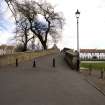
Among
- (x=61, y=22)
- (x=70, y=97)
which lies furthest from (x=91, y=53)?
(x=70, y=97)

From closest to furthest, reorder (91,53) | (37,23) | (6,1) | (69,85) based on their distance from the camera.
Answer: (69,85) < (6,1) < (37,23) < (91,53)

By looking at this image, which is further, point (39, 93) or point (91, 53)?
point (91, 53)

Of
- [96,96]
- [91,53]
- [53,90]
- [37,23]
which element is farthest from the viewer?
[91,53]

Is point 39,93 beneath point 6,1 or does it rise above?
beneath

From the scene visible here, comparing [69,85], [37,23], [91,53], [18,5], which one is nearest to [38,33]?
[37,23]

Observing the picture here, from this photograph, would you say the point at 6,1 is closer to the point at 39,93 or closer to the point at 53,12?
the point at 39,93

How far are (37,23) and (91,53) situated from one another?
93.7 metres

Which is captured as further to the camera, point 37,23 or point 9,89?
point 37,23

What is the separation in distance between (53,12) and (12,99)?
2270 inches

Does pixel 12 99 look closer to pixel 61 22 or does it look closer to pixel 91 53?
pixel 61 22

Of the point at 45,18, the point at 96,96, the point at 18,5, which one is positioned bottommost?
the point at 96,96

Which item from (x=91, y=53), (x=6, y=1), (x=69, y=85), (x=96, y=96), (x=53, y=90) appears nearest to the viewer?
(x=96, y=96)

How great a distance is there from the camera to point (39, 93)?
13.6 m

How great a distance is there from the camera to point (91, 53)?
157000mm
